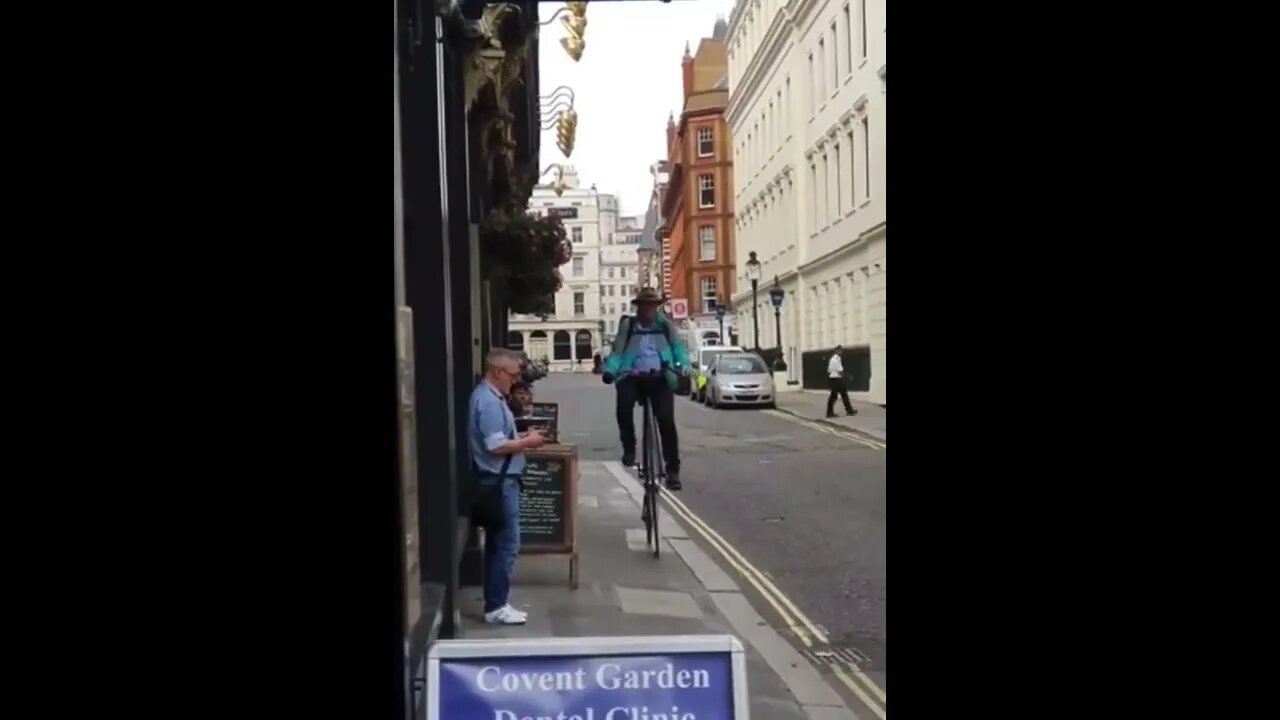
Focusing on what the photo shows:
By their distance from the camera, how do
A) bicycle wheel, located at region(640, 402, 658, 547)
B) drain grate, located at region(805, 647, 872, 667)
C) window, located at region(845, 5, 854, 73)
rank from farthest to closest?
1. drain grate, located at region(805, 647, 872, 667)
2. bicycle wheel, located at region(640, 402, 658, 547)
3. window, located at region(845, 5, 854, 73)

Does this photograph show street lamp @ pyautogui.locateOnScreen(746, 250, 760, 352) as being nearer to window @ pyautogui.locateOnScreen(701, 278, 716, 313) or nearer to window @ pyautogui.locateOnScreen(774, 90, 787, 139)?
window @ pyautogui.locateOnScreen(701, 278, 716, 313)

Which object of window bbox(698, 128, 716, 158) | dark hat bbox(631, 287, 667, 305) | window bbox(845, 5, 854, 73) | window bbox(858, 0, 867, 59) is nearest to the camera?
window bbox(858, 0, 867, 59)

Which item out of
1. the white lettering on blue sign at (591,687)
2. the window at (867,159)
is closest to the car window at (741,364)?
the window at (867,159)

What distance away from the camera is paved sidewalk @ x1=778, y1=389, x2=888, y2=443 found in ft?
9.93

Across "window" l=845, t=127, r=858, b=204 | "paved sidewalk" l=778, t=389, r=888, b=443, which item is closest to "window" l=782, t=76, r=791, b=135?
"window" l=845, t=127, r=858, b=204

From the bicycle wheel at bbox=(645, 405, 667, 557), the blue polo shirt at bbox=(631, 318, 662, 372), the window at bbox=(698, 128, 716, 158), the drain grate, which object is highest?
the window at bbox=(698, 128, 716, 158)

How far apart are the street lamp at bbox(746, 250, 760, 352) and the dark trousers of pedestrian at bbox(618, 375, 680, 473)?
0.31 m

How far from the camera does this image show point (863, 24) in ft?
10.4

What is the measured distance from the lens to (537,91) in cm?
349

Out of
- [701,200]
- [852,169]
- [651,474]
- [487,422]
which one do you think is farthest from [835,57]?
[487,422]

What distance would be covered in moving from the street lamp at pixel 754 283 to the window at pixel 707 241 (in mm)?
108

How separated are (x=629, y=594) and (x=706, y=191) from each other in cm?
115
